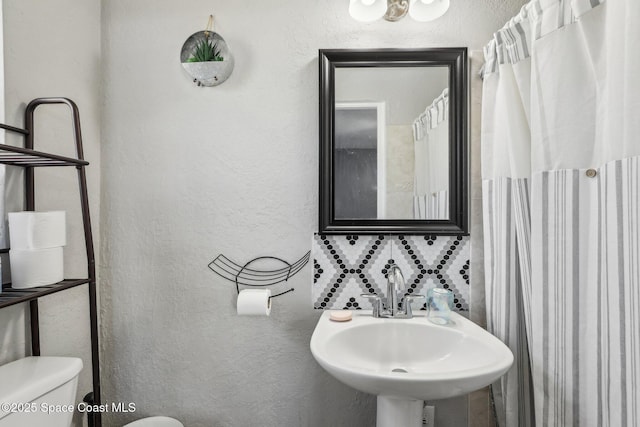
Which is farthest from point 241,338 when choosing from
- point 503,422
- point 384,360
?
point 503,422

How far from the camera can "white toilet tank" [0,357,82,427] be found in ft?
2.91

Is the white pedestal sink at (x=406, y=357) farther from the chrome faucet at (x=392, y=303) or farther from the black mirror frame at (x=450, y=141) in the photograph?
the black mirror frame at (x=450, y=141)

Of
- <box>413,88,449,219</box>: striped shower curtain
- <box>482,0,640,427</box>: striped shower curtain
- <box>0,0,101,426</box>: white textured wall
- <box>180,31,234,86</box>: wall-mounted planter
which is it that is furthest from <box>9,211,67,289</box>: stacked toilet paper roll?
<box>482,0,640,427</box>: striped shower curtain

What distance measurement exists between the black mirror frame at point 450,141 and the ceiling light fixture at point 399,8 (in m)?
0.12

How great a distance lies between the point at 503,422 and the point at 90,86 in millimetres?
2007

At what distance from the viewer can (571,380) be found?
0.94 m

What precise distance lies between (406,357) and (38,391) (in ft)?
3.59

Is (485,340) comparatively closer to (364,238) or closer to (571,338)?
(571,338)

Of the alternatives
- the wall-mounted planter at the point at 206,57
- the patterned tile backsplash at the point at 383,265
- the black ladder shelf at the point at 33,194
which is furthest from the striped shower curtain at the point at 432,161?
the black ladder shelf at the point at 33,194

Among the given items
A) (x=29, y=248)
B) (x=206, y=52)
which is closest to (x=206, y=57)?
(x=206, y=52)

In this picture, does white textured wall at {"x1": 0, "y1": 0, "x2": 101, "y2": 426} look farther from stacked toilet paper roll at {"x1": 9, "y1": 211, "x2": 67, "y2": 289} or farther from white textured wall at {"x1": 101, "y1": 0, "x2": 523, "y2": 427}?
stacked toilet paper roll at {"x1": 9, "y1": 211, "x2": 67, "y2": 289}

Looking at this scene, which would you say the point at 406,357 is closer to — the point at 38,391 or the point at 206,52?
the point at 38,391

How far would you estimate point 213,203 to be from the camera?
1426mm

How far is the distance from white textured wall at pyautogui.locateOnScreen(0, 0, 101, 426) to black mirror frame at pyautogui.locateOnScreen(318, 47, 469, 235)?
36.2 inches
